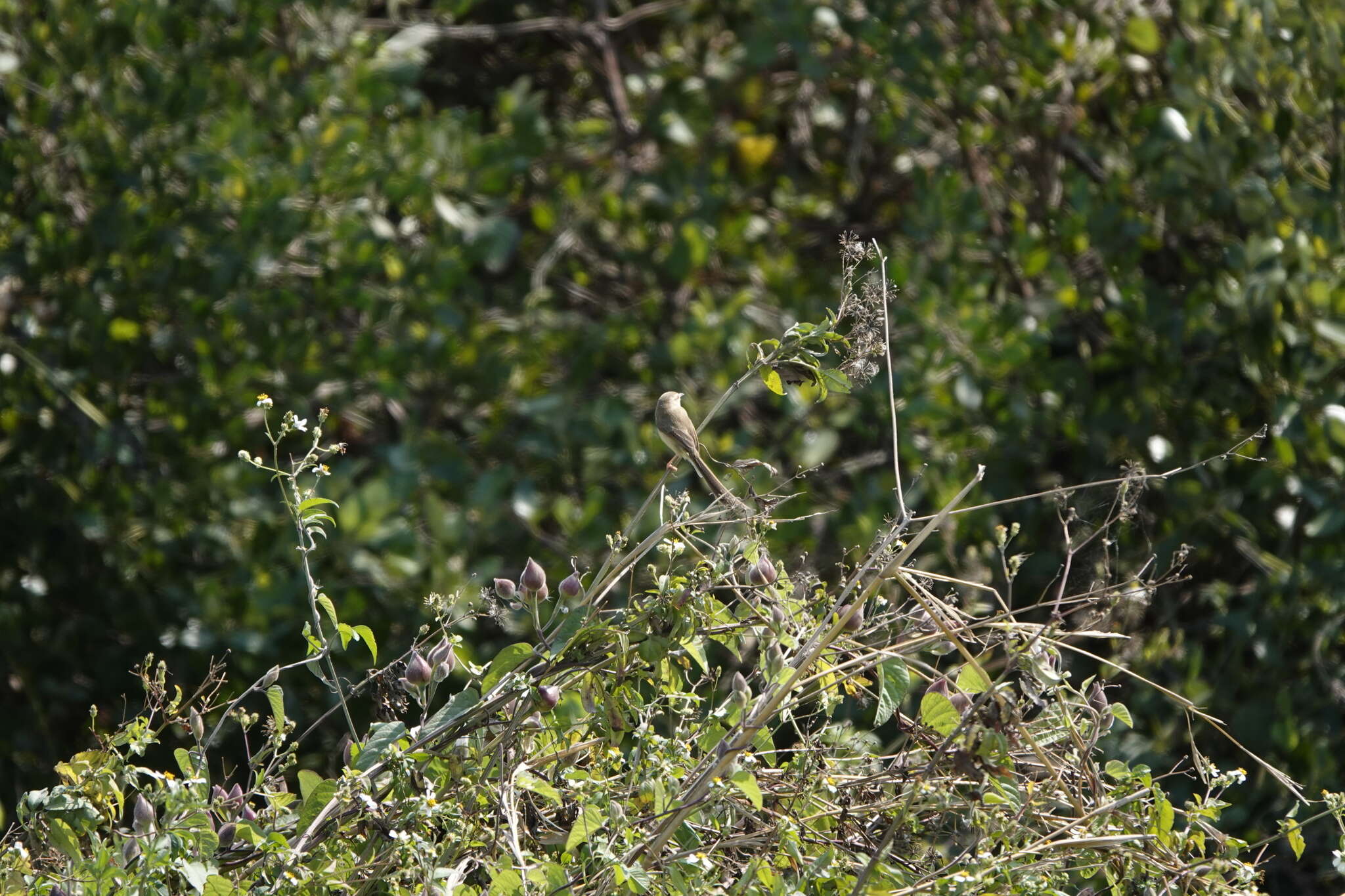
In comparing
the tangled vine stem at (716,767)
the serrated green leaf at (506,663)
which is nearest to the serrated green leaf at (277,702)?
the tangled vine stem at (716,767)

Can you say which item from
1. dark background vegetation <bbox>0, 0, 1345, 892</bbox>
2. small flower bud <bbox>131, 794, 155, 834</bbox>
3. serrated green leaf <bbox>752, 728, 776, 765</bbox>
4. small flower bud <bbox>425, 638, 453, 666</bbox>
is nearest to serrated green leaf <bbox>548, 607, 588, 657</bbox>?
small flower bud <bbox>425, 638, 453, 666</bbox>

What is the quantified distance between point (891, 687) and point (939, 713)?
6 cm

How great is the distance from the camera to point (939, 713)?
1423 mm

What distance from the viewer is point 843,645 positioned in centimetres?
151

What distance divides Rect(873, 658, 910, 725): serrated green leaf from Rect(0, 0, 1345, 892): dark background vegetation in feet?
5.96

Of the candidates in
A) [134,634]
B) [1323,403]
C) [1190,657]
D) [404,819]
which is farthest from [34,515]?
[1323,403]

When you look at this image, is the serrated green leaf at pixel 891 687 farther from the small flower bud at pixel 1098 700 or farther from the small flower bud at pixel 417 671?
the small flower bud at pixel 417 671

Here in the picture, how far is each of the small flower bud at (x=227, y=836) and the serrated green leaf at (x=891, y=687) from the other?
710mm

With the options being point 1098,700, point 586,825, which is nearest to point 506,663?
point 586,825

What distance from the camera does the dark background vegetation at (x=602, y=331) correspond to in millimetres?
3184

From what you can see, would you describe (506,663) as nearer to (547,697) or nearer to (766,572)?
(547,697)

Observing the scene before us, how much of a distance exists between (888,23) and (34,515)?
2.73m

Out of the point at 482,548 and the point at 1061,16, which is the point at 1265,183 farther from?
the point at 482,548

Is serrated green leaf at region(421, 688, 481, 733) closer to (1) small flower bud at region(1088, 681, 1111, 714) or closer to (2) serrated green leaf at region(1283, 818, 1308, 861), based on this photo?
(1) small flower bud at region(1088, 681, 1111, 714)
